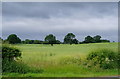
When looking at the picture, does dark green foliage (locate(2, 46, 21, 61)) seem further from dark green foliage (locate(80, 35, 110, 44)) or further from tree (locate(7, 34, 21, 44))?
dark green foliage (locate(80, 35, 110, 44))

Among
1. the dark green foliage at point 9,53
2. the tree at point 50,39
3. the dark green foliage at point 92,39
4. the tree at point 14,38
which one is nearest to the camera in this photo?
the dark green foliage at point 9,53

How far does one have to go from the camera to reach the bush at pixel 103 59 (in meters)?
10.3

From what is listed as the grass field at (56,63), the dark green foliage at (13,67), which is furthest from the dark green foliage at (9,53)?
the grass field at (56,63)

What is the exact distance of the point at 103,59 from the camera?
10398 mm

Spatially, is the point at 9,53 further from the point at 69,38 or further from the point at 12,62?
the point at 69,38

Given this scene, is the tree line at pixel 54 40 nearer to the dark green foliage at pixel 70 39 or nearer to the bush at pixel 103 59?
the dark green foliage at pixel 70 39

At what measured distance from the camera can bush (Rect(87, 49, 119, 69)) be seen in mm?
10312

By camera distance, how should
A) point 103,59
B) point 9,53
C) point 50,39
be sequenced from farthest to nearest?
point 50,39, point 103,59, point 9,53

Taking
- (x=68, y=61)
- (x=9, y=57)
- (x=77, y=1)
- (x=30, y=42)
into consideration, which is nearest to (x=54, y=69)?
(x=68, y=61)

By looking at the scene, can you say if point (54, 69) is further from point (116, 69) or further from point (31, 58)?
point (116, 69)

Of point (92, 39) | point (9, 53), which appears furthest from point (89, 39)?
point (9, 53)

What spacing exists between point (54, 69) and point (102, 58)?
229 centimetres

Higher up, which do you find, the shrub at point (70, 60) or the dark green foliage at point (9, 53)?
the dark green foliage at point (9, 53)

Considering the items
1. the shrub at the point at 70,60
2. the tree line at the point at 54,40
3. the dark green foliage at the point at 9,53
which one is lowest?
the shrub at the point at 70,60
